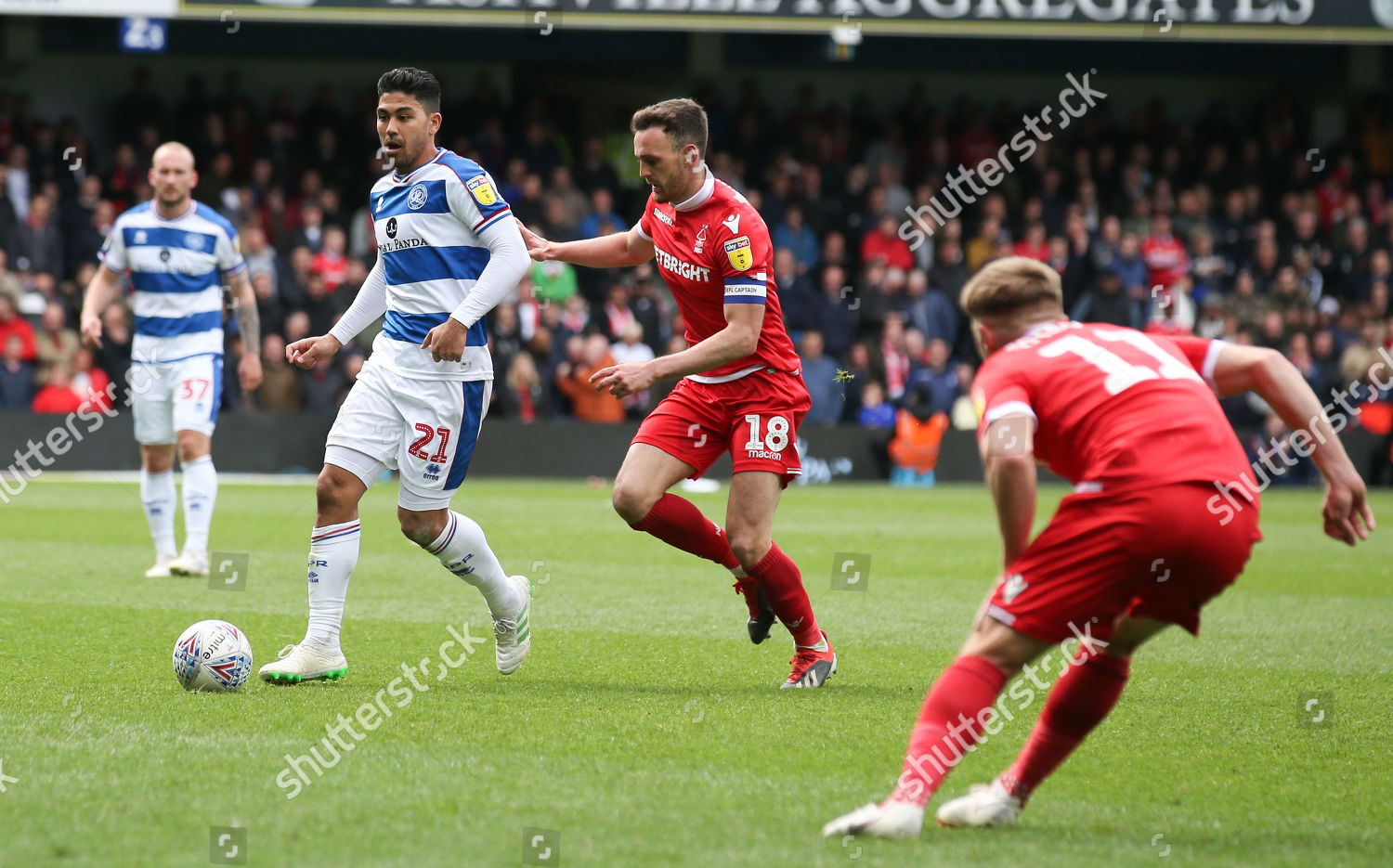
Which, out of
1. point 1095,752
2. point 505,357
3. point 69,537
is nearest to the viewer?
point 1095,752

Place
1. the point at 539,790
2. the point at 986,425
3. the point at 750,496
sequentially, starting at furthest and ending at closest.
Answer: the point at 750,496
the point at 539,790
the point at 986,425

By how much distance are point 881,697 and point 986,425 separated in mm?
2465

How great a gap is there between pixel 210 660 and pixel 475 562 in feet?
3.57

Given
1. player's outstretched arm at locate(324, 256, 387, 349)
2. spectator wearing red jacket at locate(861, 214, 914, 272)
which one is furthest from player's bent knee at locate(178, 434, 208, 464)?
spectator wearing red jacket at locate(861, 214, 914, 272)

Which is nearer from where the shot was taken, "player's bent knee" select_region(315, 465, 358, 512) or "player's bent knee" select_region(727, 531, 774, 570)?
"player's bent knee" select_region(315, 465, 358, 512)

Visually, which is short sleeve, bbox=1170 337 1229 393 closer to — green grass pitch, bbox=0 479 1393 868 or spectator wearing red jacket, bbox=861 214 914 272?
green grass pitch, bbox=0 479 1393 868

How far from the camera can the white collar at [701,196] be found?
5961mm

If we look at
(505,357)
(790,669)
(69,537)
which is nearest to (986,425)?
(790,669)

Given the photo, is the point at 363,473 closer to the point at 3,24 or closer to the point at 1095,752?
the point at 1095,752

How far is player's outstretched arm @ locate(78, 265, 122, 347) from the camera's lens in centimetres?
911

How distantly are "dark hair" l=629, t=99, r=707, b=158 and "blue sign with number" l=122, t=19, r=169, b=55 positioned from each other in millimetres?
16611

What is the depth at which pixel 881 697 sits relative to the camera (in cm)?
575

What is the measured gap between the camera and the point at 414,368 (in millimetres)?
5809

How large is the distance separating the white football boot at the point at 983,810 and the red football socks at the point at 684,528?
2.32 m
